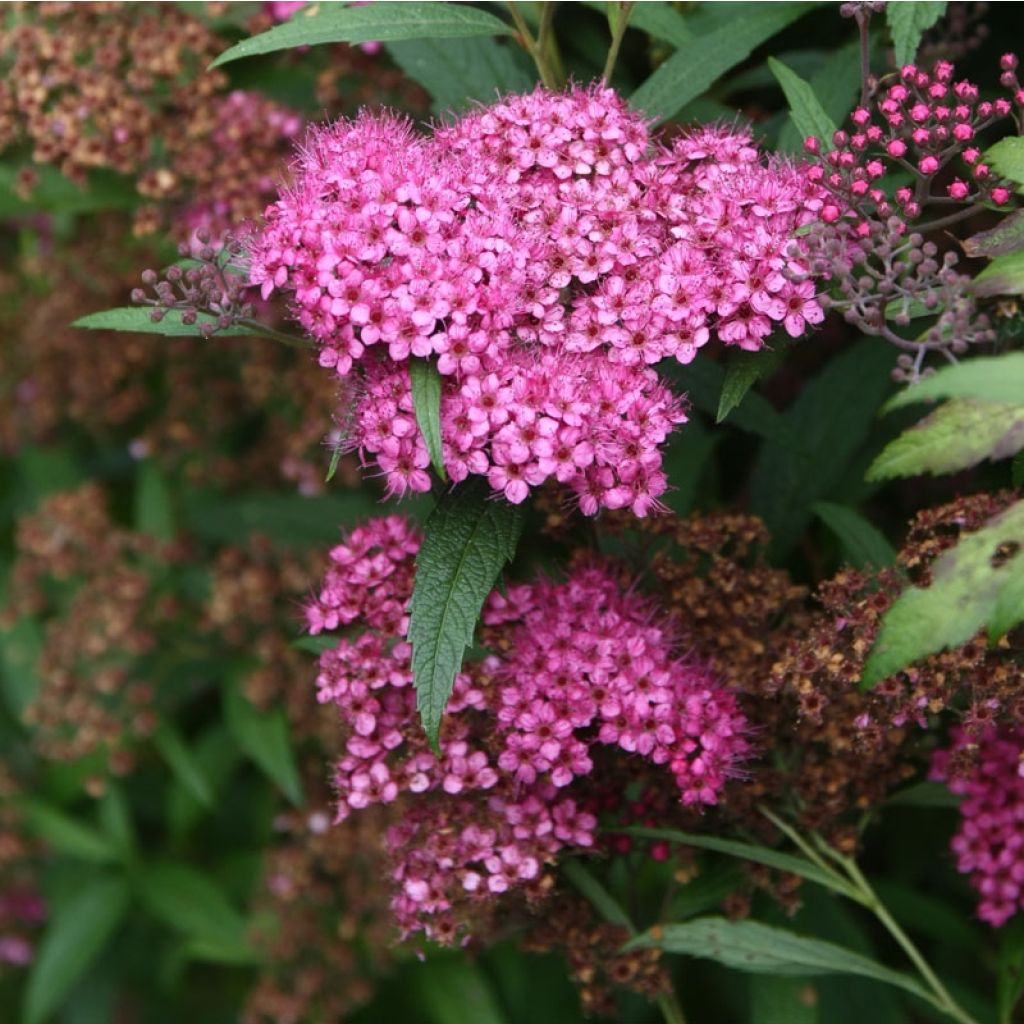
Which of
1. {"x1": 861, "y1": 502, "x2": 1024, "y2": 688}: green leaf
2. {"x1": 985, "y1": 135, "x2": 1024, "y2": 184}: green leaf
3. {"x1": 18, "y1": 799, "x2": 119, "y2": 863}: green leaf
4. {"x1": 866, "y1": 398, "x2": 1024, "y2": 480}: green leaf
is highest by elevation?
{"x1": 985, "y1": 135, "x2": 1024, "y2": 184}: green leaf

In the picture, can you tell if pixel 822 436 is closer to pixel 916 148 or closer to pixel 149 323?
pixel 916 148

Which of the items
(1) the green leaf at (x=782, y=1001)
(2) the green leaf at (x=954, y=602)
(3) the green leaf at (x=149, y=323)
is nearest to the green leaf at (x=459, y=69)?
(3) the green leaf at (x=149, y=323)

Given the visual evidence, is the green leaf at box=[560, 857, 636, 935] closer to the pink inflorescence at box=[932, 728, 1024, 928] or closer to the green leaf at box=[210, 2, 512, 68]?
the pink inflorescence at box=[932, 728, 1024, 928]

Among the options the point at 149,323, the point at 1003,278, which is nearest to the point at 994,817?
the point at 1003,278

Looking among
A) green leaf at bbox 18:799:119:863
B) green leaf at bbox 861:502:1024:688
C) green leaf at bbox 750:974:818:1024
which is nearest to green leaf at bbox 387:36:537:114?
green leaf at bbox 861:502:1024:688

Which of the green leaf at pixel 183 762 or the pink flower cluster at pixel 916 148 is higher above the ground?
the pink flower cluster at pixel 916 148

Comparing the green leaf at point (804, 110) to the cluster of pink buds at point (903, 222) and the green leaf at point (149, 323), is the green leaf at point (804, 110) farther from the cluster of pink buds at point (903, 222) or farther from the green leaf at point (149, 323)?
the green leaf at point (149, 323)
